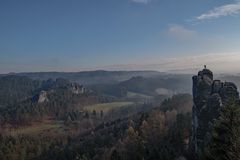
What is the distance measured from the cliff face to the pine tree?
122ft

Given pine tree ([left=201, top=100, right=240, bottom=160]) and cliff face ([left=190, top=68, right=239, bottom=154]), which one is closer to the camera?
pine tree ([left=201, top=100, right=240, bottom=160])

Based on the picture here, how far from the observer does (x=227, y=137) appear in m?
26.6

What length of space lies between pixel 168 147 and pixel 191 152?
898 cm

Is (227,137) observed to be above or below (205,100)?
above

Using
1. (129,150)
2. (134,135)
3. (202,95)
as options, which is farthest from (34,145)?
(202,95)

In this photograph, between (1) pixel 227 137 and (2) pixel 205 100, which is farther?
(2) pixel 205 100

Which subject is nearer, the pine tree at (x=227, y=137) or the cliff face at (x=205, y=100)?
the pine tree at (x=227, y=137)

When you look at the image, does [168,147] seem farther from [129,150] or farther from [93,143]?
[93,143]

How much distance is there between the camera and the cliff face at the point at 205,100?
69.2 metres

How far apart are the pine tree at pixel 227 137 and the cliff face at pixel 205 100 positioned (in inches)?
1461

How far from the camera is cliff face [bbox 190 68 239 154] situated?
69.2m

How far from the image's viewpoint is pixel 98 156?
367 ft

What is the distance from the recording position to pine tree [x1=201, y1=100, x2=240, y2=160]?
1012 inches

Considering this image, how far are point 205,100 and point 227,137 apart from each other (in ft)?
167
